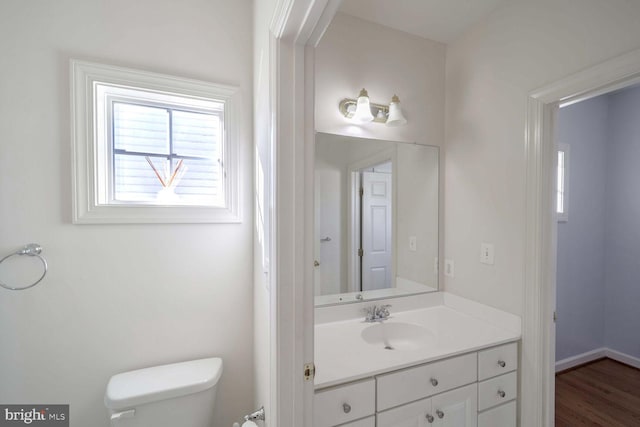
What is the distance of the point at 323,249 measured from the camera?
158cm

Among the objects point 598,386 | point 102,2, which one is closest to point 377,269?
point 102,2

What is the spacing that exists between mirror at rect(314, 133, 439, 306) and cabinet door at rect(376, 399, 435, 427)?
0.58 m

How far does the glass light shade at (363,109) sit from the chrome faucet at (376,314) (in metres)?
1.11

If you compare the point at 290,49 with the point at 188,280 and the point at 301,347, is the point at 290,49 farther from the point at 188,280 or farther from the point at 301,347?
the point at 188,280

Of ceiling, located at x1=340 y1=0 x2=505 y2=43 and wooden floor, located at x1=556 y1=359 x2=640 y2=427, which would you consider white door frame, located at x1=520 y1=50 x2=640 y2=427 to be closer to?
ceiling, located at x1=340 y1=0 x2=505 y2=43

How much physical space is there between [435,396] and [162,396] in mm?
1189

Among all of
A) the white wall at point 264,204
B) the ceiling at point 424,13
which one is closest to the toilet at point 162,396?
the white wall at point 264,204

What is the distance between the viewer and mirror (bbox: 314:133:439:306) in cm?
157

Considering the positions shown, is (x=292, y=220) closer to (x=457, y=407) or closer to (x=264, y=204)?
(x=264, y=204)

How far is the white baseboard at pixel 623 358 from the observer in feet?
7.94

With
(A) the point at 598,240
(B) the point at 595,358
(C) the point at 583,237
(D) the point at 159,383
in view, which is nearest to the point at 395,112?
(D) the point at 159,383

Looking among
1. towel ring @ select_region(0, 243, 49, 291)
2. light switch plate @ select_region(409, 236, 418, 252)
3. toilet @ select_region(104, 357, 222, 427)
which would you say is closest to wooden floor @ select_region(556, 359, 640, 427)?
light switch plate @ select_region(409, 236, 418, 252)

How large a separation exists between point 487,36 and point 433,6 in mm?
371

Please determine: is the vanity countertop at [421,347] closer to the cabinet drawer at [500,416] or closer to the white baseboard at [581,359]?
the cabinet drawer at [500,416]
